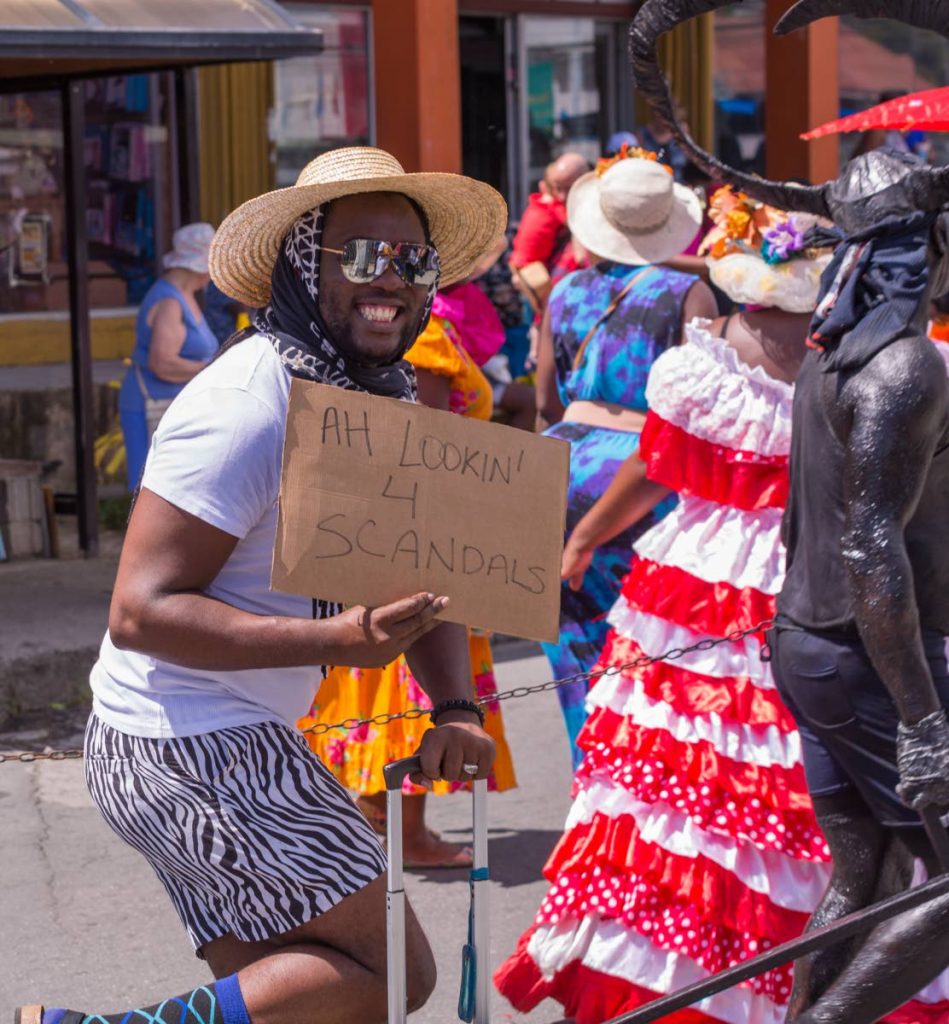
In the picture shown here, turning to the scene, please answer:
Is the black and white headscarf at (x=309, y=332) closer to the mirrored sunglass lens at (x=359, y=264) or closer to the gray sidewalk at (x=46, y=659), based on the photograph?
the mirrored sunglass lens at (x=359, y=264)

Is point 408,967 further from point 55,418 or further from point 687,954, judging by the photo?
point 55,418

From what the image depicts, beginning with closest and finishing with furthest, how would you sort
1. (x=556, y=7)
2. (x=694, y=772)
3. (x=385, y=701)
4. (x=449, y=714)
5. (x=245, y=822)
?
(x=245, y=822) < (x=449, y=714) < (x=694, y=772) < (x=385, y=701) < (x=556, y=7)

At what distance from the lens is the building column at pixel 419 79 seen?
9164mm

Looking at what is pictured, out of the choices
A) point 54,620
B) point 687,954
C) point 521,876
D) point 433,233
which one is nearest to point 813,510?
point 433,233

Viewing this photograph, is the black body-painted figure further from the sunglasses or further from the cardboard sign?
the sunglasses

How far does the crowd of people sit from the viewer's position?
2848 millimetres

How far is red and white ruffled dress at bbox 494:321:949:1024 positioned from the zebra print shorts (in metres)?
1.36

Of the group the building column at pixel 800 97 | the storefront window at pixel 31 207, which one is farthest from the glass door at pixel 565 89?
the storefront window at pixel 31 207

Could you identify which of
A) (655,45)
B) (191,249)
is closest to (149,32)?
(191,249)

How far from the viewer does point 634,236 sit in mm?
5551

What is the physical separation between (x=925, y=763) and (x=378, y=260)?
1316 mm

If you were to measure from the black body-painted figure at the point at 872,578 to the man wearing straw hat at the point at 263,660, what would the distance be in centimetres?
75

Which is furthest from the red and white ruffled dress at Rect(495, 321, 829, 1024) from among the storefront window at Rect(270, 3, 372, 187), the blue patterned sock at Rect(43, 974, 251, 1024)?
the storefront window at Rect(270, 3, 372, 187)

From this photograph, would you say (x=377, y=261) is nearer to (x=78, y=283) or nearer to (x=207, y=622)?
(x=207, y=622)
